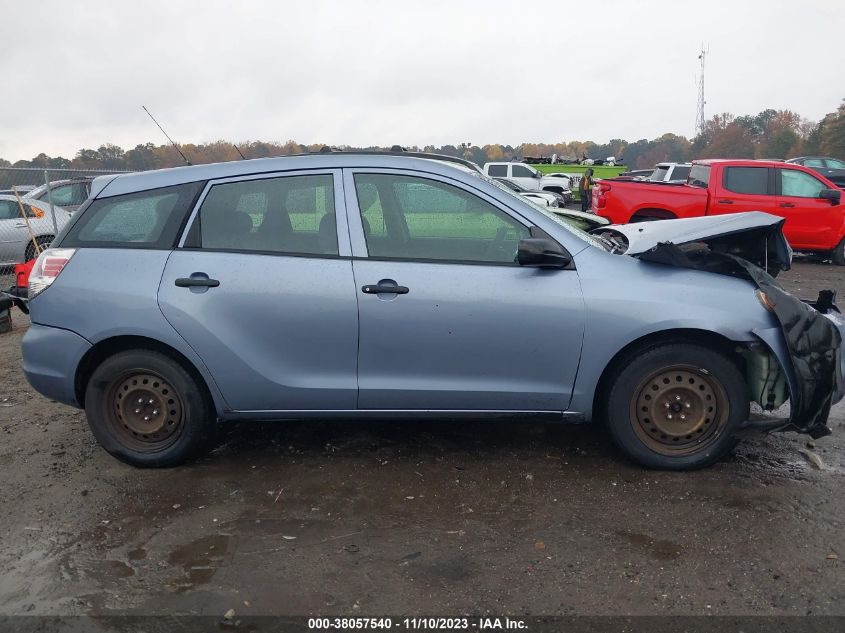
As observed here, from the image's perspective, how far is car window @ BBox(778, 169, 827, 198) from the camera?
13047mm

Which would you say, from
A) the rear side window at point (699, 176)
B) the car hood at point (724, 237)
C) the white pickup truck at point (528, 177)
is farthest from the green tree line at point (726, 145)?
the car hood at point (724, 237)

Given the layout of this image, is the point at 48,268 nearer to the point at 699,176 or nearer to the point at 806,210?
the point at 699,176

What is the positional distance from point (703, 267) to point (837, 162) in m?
28.7

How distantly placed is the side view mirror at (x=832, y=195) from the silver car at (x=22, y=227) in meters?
12.9

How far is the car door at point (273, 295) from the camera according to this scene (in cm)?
418

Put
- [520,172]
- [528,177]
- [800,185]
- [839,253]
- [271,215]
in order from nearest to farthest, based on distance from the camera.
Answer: [271,215] < [800,185] < [839,253] < [528,177] < [520,172]

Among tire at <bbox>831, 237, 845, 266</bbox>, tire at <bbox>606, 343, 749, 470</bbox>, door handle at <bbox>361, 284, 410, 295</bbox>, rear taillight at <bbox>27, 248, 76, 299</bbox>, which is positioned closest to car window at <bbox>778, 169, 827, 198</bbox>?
tire at <bbox>831, 237, 845, 266</bbox>

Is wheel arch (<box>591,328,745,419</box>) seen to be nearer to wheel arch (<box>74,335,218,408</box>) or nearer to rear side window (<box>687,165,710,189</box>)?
wheel arch (<box>74,335,218,408</box>)

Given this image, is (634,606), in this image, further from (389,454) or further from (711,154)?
(711,154)

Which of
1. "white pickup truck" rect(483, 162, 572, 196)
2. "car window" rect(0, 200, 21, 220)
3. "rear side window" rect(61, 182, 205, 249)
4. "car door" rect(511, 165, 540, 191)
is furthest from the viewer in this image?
"white pickup truck" rect(483, 162, 572, 196)

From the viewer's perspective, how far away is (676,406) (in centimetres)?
417

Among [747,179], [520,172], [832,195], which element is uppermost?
[520,172]

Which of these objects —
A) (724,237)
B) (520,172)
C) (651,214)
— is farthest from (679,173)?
(724,237)

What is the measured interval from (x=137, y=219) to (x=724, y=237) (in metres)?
3.66
